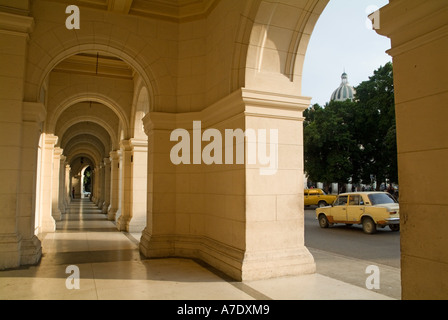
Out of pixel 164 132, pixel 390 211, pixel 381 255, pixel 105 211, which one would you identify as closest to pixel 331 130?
pixel 390 211

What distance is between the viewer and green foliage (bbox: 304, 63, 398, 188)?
25500 mm

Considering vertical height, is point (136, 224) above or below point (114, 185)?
below

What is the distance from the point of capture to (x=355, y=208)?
534 inches

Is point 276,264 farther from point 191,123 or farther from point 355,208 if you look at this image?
point 355,208

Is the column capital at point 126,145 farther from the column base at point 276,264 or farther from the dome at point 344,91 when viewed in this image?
the dome at point 344,91

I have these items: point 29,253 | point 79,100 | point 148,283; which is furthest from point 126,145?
point 148,283

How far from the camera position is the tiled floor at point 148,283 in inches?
204

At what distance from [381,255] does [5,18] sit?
9.79 m
